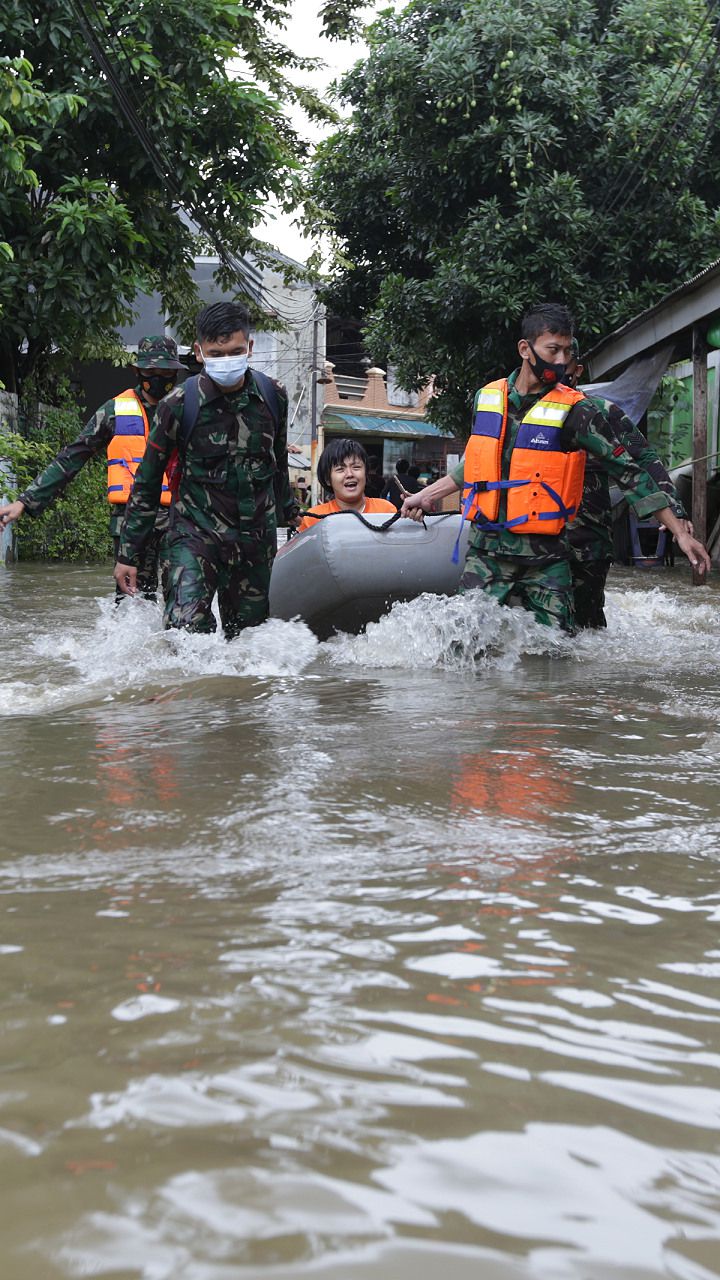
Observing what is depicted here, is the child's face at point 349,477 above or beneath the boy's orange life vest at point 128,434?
beneath

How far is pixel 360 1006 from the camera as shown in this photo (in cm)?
175

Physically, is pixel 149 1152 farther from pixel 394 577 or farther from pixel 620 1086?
pixel 394 577

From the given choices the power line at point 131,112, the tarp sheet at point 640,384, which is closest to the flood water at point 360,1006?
the power line at point 131,112

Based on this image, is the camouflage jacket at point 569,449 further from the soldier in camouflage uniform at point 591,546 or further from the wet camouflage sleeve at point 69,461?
the wet camouflage sleeve at point 69,461

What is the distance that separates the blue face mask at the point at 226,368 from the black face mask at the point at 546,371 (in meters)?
1.24

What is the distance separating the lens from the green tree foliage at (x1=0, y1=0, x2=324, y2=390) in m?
12.2

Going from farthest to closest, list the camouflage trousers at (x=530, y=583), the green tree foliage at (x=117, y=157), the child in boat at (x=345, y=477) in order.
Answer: the green tree foliage at (x=117, y=157)
the child in boat at (x=345, y=477)
the camouflage trousers at (x=530, y=583)

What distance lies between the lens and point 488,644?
18.3 feet

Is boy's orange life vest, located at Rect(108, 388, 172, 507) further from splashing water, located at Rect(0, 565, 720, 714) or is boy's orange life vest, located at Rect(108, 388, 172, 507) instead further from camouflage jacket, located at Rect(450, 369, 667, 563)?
camouflage jacket, located at Rect(450, 369, 667, 563)

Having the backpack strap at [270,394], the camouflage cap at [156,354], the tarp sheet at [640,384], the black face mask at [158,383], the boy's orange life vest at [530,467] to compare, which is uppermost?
the tarp sheet at [640,384]

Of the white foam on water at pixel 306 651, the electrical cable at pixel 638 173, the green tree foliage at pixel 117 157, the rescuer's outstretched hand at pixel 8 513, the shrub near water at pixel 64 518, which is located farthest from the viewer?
the electrical cable at pixel 638 173

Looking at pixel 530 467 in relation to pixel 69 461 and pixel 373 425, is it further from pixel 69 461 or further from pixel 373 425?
pixel 373 425

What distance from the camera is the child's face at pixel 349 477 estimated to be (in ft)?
22.5

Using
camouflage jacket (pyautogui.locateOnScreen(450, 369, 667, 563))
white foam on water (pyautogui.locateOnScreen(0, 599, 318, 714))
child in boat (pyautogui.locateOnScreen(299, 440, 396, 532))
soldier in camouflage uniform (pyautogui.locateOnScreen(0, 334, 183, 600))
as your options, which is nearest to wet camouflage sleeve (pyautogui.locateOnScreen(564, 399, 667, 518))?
camouflage jacket (pyautogui.locateOnScreen(450, 369, 667, 563))
